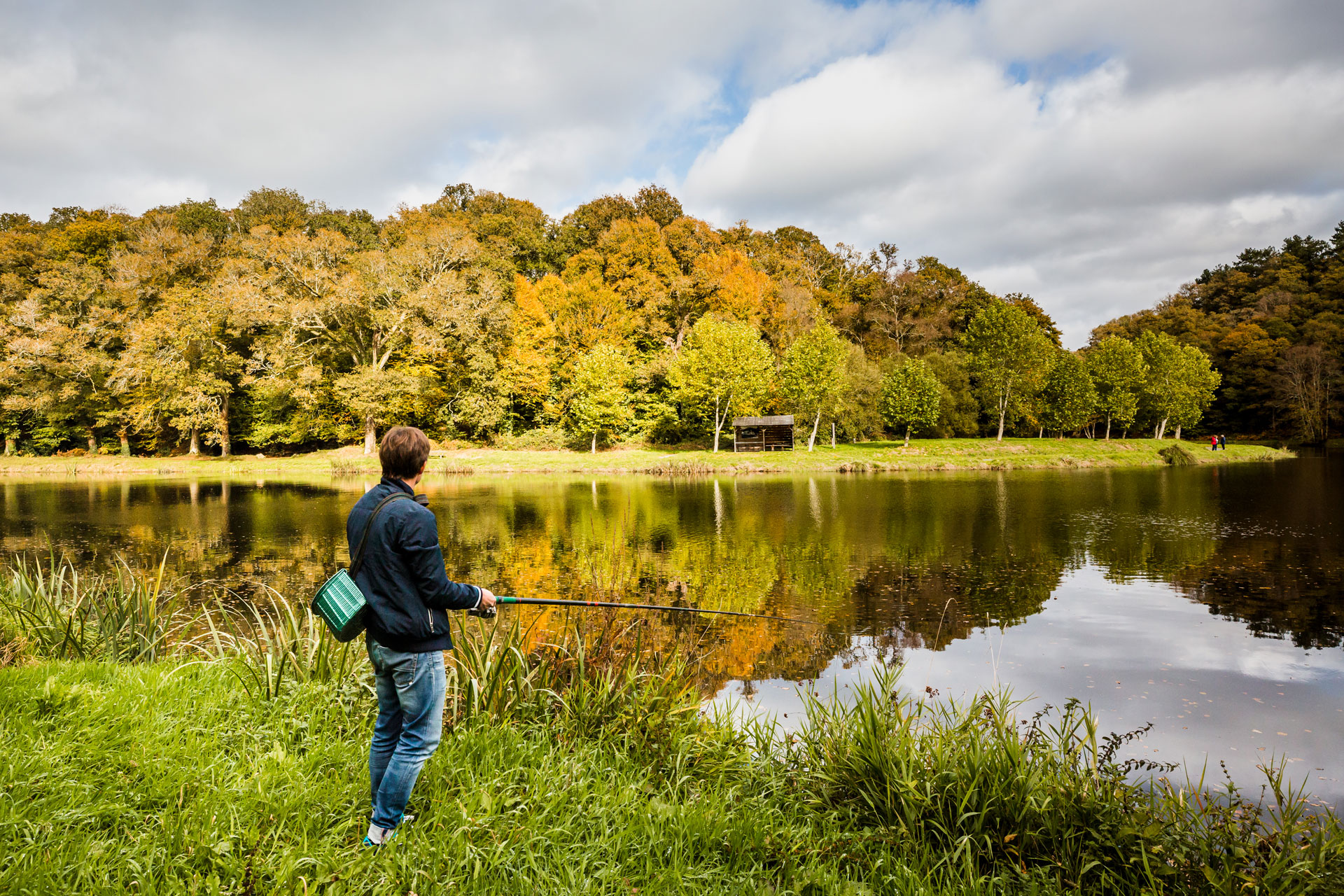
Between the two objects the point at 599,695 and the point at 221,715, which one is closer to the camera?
the point at 221,715

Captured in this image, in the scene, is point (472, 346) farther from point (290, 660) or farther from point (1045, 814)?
point (1045, 814)

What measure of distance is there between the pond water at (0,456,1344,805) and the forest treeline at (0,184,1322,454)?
51.8 feet

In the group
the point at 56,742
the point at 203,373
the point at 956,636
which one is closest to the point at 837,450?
the point at 956,636

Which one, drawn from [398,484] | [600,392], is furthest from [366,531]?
[600,392]

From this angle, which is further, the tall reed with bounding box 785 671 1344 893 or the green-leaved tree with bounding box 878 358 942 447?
the green-leaved tree with bounding box 878 358 942 447

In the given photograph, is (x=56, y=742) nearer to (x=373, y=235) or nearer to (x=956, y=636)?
(x=956, y=636)

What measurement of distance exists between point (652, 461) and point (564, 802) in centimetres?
3447

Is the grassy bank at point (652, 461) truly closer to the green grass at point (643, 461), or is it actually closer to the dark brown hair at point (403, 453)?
the green grass at point (643, 461)

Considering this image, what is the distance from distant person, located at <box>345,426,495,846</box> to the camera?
3.11 m

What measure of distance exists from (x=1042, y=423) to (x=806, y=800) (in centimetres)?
5619

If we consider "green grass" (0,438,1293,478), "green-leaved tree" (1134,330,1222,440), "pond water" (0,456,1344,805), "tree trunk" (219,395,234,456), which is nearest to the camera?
"pond water" (0,456,1344,805)

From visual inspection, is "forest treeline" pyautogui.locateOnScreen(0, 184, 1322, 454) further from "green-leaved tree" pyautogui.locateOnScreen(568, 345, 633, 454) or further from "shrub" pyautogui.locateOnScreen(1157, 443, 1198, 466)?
"shrub" pyautogui.locateOnScreen(1157, 443, 1198, 466)

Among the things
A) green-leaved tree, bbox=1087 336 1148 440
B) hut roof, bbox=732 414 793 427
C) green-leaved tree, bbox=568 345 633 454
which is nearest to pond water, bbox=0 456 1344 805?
green-leaved tree, bbox=568 345 633 454

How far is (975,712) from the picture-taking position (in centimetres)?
419
